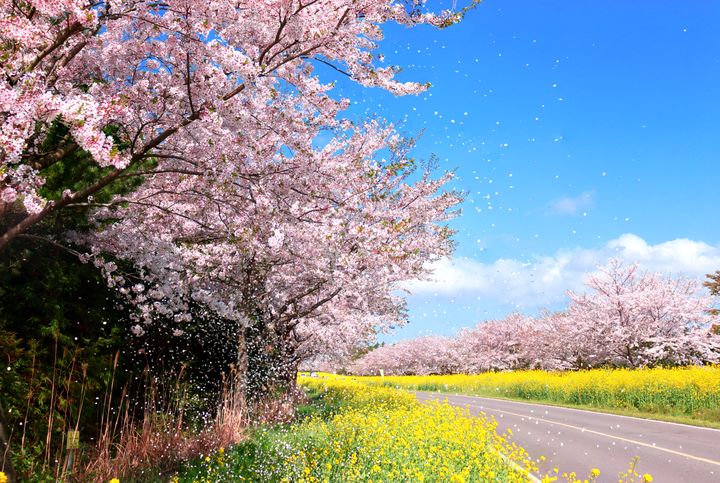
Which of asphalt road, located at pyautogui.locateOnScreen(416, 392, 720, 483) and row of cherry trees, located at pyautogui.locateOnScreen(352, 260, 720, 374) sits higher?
row of cherry trees, located at pyautogui.locateOnScreen(352, 260, 720, 374)

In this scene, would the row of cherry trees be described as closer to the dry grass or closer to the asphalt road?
the asphalt road

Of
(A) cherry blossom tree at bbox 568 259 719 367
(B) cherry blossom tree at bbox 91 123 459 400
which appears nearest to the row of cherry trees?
(A) cherry blossom tree at bbox 568 259 719 367

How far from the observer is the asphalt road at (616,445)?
27.6 ft

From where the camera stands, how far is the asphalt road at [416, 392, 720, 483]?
27.6ft

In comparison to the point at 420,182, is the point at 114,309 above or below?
below

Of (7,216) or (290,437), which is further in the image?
(290,437)

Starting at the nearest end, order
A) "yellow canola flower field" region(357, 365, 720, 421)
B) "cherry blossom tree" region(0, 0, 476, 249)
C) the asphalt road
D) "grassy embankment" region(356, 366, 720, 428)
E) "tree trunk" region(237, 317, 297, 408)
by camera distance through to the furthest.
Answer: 1. "cherry blossom tree" region(0, 0, 476, 249)
2. the asphalt road
3. "tree trunk" region(237, 317, 297, 408)
4. "grassy embankment" region(356, 366, 720, 428)
5. "yellow canola flower field" region(357, 365, 720, 421)

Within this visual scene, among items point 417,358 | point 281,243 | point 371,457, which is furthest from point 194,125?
point 417,358

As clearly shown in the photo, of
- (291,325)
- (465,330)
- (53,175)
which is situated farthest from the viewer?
(465,330)

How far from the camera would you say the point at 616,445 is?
416 inches

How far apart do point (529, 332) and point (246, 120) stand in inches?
1621

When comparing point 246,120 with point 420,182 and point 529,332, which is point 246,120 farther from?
point 529,332

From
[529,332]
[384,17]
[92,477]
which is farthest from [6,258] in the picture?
[529,332]

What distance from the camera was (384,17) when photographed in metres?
6.80
